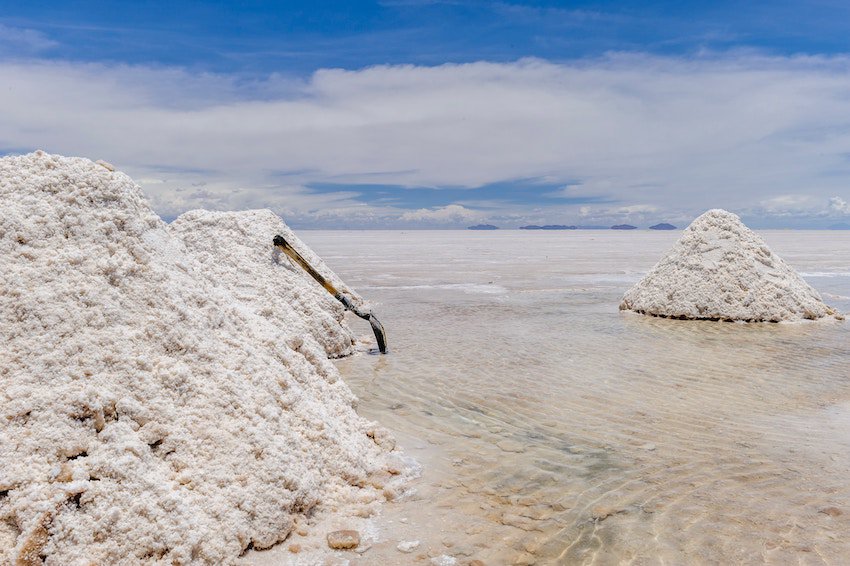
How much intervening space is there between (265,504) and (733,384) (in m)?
6.04

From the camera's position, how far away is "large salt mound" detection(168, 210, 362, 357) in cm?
829

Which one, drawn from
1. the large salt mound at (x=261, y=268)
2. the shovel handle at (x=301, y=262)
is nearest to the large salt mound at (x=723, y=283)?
the large salt mound at (x=261, y=268)

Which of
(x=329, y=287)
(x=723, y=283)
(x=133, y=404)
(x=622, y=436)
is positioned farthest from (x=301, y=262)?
(x=723, y=283)

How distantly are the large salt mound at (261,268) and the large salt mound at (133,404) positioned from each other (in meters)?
3.08

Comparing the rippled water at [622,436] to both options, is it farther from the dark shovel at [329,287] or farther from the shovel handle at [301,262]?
the shovel handle at [301,262]

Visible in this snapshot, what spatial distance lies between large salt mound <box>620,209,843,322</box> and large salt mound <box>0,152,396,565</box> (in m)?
9.12

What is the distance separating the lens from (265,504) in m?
3.65

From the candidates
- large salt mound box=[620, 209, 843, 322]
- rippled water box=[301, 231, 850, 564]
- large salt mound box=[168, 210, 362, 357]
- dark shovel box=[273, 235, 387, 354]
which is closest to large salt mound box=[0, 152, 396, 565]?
rippled water box=[301, 231, 850, 564]

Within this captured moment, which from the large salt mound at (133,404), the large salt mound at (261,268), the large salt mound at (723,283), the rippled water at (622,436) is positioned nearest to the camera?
the large salt mound at (133,404)

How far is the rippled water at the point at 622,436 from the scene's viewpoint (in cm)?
378

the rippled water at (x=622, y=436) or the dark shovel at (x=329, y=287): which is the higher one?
the dark shovel at (x=329, y=287)

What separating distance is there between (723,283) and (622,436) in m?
7.96

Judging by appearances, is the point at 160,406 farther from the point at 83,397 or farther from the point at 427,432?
the point at 427,432

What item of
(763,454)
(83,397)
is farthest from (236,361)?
(763,454)
